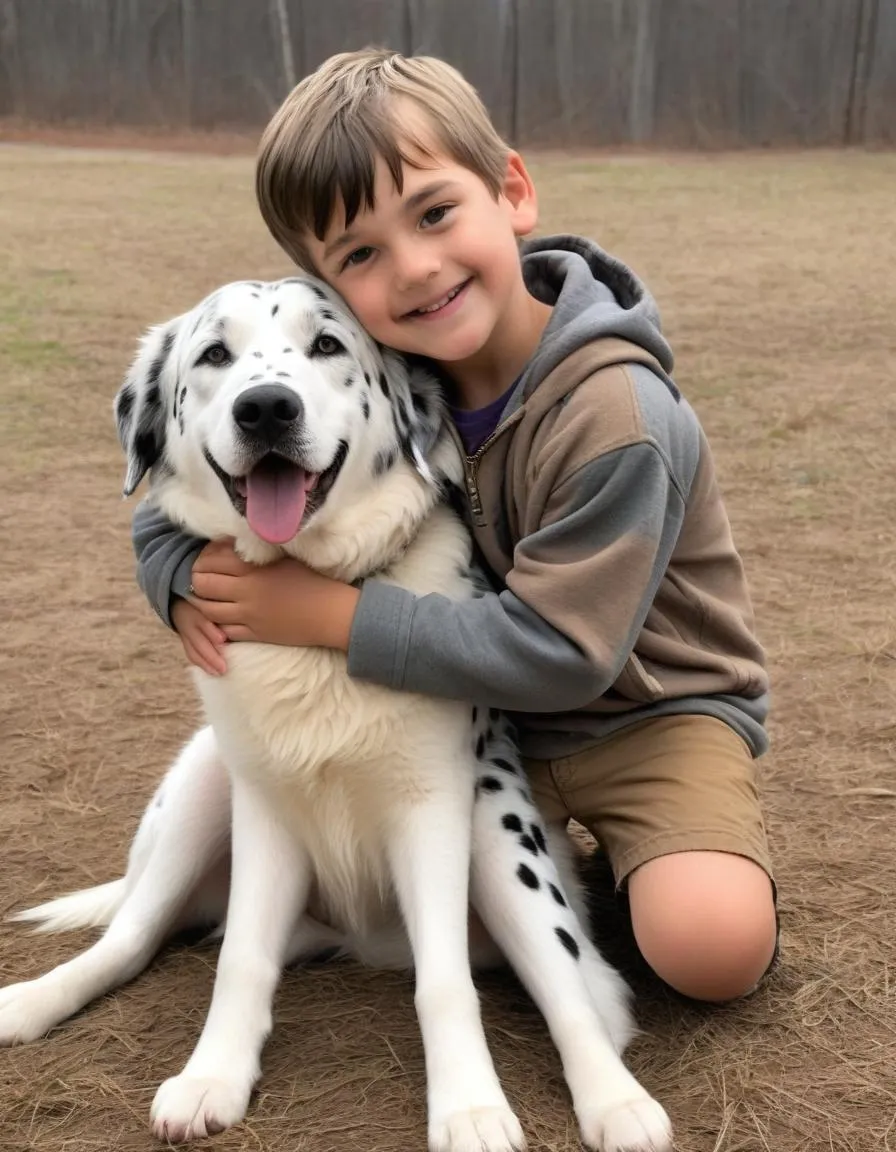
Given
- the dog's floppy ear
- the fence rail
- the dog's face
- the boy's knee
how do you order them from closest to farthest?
the dog's face
the boy's knee
the dog's floppy ear
the fence rail

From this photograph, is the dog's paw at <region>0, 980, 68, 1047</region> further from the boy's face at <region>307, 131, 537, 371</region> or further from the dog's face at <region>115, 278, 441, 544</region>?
the boy's face at <region>307, 131, 537, 371</region>

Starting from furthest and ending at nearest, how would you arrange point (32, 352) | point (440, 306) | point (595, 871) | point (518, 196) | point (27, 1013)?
point (32, 352), point (595, 871), point (518, 196), point (440, 306), point (27, 1013)

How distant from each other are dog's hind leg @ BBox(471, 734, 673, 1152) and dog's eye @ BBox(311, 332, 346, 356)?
83cm

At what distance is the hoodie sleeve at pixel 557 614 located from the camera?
2.36m

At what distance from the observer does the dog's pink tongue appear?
235 cm

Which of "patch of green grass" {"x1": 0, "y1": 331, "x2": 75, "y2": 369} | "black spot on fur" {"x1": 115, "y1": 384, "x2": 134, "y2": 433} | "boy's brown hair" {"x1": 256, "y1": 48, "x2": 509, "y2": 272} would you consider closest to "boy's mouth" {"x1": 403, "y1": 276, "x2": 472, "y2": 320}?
"boy's brown hair" {"x1": 256, "y1": 48, "x2": 509, "y2": 272}

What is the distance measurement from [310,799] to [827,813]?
1.37 metres

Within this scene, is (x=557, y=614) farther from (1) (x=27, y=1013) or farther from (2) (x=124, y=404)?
(1) (x=27, y=1013)

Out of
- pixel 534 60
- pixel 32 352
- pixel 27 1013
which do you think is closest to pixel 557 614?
pixel 27 1013

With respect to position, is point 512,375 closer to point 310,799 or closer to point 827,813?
point 310,799

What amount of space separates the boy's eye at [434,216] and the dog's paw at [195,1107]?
5.24 feet

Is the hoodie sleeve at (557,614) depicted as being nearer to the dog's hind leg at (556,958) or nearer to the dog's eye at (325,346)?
the dog's hind leg at (556,958)

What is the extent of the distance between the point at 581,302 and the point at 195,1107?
1.63 meters

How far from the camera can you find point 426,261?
8.20ft
